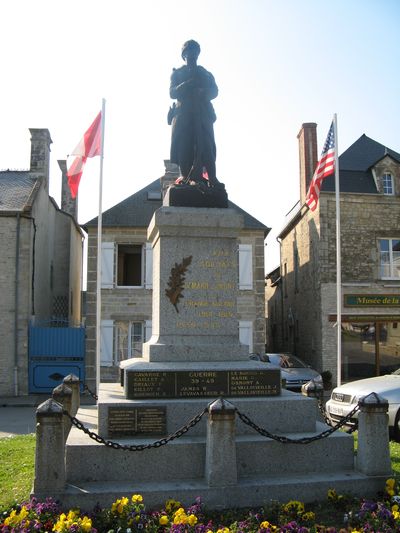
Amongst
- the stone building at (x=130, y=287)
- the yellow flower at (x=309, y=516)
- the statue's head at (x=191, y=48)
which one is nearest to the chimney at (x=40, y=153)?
the stone building at (x=130, y=287)

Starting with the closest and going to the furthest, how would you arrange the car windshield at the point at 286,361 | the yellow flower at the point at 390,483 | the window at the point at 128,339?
the yellow flower at the point at 390,483 → the car windshield at the point at 286,361 → the window at the point at 128,339

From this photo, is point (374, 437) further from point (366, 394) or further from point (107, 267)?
point (107, 267)

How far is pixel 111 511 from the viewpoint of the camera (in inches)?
194

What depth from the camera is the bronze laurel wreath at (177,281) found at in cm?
705

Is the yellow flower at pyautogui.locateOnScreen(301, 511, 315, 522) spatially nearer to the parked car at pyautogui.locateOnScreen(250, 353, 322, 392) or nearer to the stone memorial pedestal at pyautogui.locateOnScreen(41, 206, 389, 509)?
the stone memorial pedestal at pyautogui.locateOnScreen(41, 206, 389, 509)

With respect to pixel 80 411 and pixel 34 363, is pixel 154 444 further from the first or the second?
pixel 34 363

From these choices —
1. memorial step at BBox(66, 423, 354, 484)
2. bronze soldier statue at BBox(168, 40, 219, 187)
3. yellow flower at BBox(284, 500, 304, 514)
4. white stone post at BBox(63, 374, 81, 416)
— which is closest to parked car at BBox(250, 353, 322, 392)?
white stone post at BBox(63, 374, 81, 416)

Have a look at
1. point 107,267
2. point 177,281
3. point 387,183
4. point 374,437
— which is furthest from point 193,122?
point 387,183

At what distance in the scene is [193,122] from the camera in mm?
7848

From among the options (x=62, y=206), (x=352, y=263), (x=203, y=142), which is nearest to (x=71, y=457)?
(x=203, y=142)

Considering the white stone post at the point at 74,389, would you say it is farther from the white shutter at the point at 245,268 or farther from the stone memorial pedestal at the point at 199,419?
the white shutter at the point at 245,268

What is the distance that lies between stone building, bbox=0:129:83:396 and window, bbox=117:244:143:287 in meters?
3.14

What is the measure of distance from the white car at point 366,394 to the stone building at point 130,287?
35.4ft

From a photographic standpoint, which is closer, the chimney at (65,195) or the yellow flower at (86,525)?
the yellow flower at (86,525)
